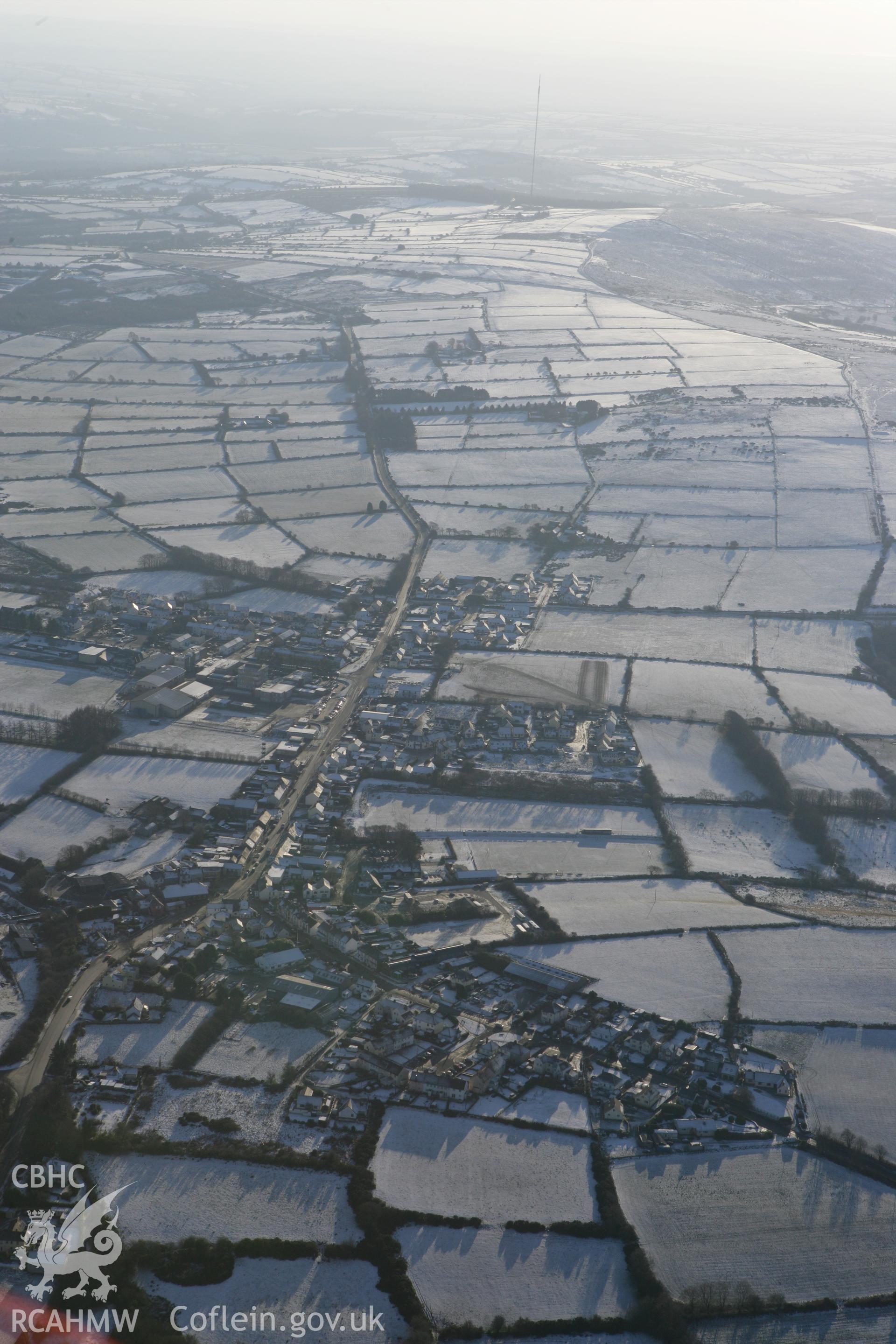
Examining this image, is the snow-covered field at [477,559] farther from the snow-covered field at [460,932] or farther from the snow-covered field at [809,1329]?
the snow-covered field at [809,1329]

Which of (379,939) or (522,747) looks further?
(522,747)

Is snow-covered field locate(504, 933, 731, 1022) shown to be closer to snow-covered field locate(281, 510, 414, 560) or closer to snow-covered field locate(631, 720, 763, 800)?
snow-covered field locate(631, 720, 763, 800)

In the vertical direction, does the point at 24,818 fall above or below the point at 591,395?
below

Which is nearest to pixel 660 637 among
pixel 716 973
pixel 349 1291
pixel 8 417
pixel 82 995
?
pixel 716 973

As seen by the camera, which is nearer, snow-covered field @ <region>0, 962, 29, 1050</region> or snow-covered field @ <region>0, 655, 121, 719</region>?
snow-covered field @ <region>0, 962, 29, 1050</region>

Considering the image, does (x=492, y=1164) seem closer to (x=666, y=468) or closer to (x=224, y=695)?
(x=224, y=695)

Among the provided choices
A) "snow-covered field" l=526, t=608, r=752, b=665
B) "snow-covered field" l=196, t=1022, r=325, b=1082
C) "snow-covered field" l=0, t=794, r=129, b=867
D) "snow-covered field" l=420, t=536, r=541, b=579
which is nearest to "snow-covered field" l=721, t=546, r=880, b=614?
"snow-covered field" l=526, t=608, r=752, b=665
